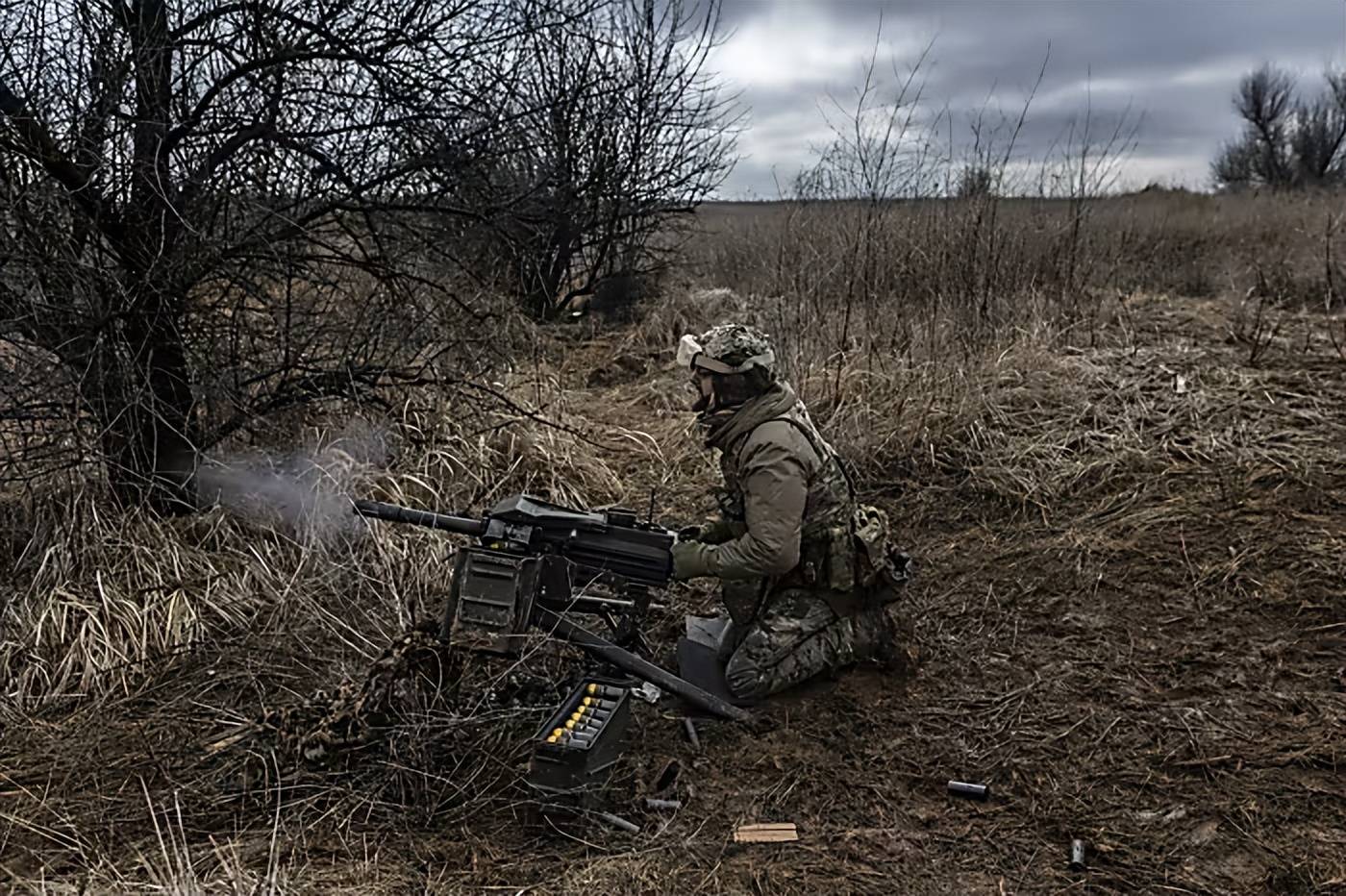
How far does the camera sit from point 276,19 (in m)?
4.38

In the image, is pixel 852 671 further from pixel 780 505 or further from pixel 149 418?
pixel 149 418

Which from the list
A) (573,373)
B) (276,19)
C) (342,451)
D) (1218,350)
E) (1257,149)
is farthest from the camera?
(1257,149)

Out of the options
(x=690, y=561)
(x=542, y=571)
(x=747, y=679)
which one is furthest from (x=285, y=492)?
(x=747, y=679)

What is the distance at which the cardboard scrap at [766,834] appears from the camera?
10.3ft

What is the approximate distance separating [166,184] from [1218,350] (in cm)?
658

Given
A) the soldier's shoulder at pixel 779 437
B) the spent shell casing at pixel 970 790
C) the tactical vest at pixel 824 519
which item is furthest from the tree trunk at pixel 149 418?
the spent shell casing at pixel 970 790

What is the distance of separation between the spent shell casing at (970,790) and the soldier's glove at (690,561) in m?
1.07

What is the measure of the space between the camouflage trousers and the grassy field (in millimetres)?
155

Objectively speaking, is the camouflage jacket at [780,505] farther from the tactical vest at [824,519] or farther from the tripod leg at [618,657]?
the tripod leg at [618,657]

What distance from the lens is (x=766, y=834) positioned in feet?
10.4

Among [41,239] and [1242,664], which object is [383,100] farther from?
[1242,664]

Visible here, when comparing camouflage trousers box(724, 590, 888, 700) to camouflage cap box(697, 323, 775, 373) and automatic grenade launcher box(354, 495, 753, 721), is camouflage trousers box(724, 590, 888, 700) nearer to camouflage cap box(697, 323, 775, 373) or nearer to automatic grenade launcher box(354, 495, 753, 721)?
automatic grenade launcher box(354, 495, 753, 721)

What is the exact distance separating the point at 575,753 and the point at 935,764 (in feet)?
4.23

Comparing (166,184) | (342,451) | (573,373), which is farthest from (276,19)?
(573,373)
